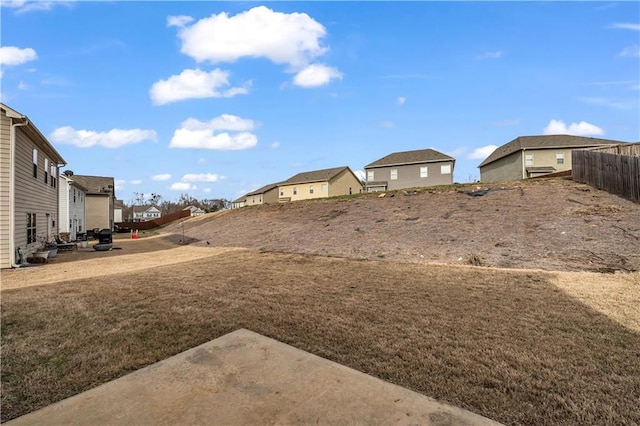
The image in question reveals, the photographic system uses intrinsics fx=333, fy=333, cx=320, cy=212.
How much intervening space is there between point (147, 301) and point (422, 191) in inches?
641

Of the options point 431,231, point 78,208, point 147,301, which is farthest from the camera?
point 78,208

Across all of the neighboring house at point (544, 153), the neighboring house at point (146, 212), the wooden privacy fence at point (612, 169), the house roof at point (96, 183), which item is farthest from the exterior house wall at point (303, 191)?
the neighboring house at point (146, 212)

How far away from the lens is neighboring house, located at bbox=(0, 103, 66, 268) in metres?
10.4

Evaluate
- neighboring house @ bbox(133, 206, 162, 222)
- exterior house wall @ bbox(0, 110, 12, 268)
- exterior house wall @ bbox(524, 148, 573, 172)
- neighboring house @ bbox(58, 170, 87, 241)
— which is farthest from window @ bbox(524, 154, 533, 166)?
neighboring house @ bbox(133, 206, 162, 222)

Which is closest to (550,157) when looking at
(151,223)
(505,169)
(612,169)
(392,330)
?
(505,169)

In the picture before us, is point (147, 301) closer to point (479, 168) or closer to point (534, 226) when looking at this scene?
point (534, 226)

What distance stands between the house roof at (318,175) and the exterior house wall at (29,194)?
97.1 feet

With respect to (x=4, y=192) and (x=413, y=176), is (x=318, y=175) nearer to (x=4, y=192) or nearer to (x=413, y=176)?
(x=413, y=176)

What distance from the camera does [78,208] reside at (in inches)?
1071

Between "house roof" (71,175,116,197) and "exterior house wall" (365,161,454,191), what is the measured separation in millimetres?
28849

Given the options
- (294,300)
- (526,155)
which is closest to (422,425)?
(294,300)

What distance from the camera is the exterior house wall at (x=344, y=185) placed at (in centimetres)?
4275

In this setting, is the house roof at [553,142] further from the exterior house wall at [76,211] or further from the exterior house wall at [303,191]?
the exterior house wall at [76,211]

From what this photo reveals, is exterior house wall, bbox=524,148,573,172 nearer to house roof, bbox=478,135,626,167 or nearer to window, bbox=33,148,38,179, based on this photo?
house roof, bbox=478,135,626,167
